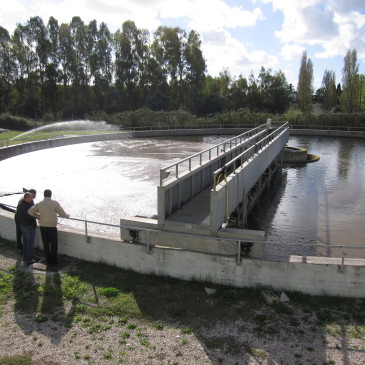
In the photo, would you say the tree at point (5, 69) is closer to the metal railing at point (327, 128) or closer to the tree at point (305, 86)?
the metal railing at point (327, 128)

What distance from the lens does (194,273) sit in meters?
8.36

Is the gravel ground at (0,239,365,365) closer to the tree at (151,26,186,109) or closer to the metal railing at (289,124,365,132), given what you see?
the metal railing at (289,124,365,132)

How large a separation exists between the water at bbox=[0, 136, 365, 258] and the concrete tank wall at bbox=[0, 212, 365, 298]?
2.33 ft

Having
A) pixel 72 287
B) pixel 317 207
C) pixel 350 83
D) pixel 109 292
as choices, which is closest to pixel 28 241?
pixel 72 287

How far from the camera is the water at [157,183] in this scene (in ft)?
44.1

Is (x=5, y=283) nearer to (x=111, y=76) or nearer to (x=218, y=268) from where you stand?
(x=218, y=268)

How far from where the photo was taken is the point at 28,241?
8789mm

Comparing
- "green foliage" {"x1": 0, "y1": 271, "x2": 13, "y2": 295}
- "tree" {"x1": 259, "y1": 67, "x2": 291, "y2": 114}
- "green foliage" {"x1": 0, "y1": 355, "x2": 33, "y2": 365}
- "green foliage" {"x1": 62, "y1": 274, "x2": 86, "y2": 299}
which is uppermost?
"tree" {"x1": 259, "y1": 67, "x2": 291, "y2": 114}

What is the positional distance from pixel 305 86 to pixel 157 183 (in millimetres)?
52937

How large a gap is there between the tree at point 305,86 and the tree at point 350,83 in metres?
7.18

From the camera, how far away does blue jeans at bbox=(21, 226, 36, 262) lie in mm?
8797

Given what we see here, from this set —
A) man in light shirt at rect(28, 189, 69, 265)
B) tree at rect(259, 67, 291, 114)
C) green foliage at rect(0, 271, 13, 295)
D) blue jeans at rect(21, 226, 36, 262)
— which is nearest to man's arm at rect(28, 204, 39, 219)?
man in light shirt at rect(28, 189, 69, 265)

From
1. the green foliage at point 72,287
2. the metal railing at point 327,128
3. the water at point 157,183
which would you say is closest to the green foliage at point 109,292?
the green foliage at point 72,287

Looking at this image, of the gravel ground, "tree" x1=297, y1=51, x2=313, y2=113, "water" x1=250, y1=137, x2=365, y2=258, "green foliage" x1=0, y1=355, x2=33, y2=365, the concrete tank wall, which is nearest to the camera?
"green foliage" x1=0, y1=355, x2=33, y2=365
